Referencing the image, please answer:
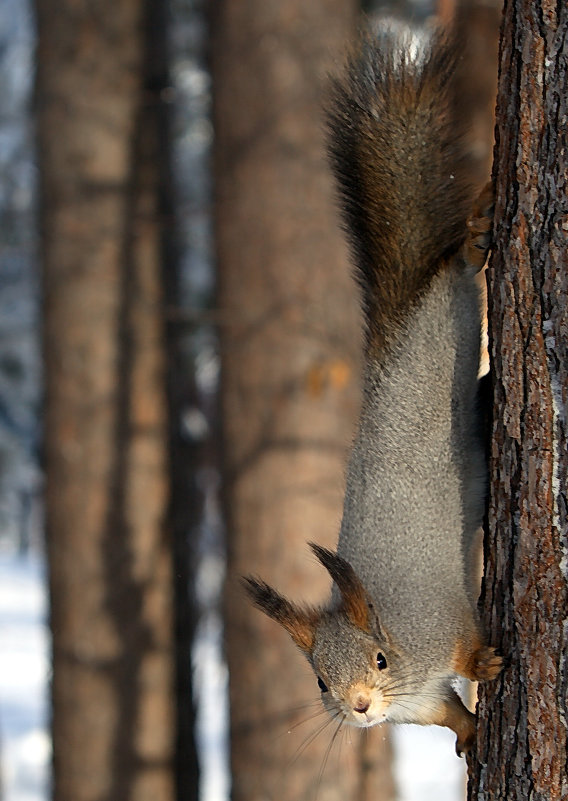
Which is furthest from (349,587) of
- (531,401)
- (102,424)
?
(102,424)

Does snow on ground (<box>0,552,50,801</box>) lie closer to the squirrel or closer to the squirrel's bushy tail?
the squirrel

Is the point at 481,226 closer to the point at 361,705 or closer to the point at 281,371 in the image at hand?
the point at 361,705

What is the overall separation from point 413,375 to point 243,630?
192 cm

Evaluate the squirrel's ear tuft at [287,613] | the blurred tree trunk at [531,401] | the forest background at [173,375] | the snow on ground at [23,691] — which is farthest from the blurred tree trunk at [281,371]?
the blurred tree trunk at [531,401]

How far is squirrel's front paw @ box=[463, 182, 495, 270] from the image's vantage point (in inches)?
53.7

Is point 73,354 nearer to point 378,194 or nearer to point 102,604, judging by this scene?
point 102,604

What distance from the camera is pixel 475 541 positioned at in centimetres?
147

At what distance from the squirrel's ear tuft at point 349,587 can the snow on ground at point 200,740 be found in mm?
2394

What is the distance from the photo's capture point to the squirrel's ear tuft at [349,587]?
132 cm

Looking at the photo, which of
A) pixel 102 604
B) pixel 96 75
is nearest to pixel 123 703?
pixel 102 604

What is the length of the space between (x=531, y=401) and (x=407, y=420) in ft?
0.75

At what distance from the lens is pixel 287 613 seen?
1462mm

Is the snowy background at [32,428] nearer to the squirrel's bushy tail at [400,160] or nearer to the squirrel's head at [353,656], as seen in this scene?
the squirrel's head at [353,656]

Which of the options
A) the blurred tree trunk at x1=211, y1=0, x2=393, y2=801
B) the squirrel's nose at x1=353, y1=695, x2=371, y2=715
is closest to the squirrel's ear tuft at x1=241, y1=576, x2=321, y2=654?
the squirrel's nose at x1=353, y1=695, x2=371, y2=715
